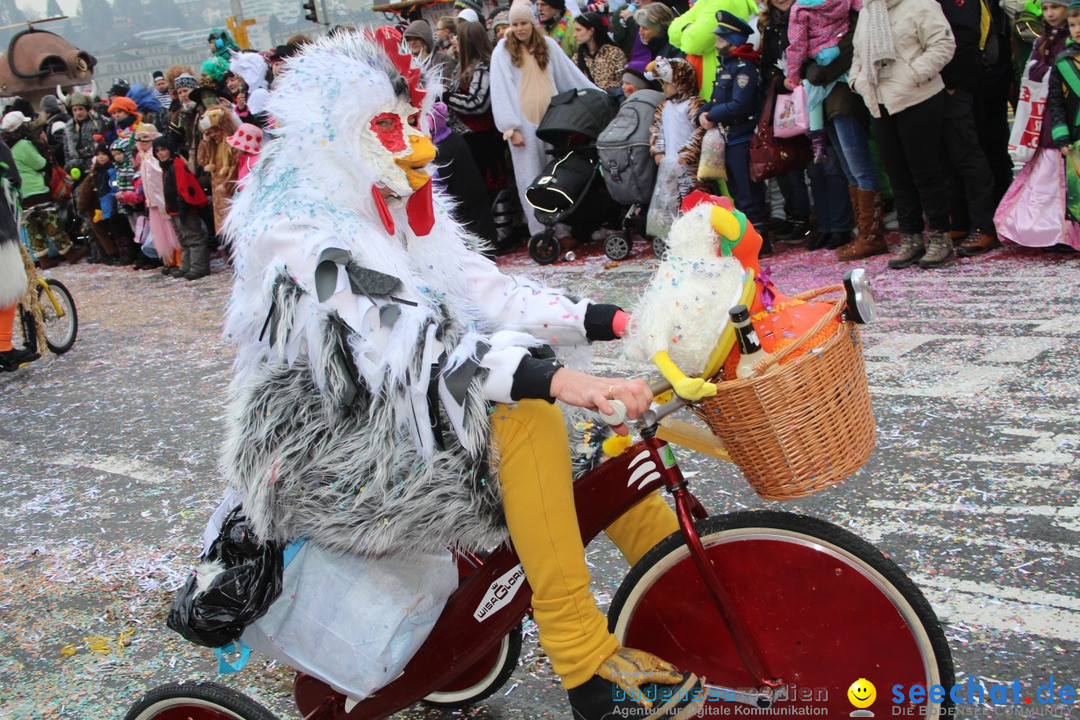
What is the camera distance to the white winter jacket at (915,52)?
614 centimetres

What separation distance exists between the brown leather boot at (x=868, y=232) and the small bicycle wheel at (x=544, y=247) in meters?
2.69

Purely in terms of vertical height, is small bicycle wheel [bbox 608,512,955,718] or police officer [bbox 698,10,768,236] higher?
police officer [bbox 698,10,768,236]

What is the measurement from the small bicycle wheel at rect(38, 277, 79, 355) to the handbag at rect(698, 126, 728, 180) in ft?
17.9

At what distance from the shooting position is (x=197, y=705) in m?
2.39

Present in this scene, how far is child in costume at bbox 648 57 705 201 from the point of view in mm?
7758

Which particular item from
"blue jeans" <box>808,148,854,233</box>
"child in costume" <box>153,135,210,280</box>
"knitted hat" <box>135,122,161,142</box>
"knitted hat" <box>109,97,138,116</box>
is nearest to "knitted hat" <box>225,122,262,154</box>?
"blue jeans" <box>808,148,854,233</box>

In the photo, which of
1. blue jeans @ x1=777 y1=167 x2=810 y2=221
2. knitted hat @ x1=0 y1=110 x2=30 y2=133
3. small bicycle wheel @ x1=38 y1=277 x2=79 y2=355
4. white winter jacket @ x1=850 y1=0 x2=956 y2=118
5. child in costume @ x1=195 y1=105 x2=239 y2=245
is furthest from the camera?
knitted hat @ x1=0 y1=110 x2=30 y2=133

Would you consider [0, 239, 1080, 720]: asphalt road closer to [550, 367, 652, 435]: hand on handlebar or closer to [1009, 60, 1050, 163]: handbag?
[1009, 60, 1050, 163]: handbag

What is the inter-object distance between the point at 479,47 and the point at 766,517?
8.44 metres

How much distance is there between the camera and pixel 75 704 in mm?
3162

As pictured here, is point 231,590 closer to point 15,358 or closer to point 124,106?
point 15,358

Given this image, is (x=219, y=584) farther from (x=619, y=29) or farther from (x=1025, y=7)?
(x=619, y=29)

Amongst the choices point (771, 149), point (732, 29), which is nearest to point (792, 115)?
point (771, 149)

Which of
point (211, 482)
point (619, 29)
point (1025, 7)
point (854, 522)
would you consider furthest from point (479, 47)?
point (854, 522)
